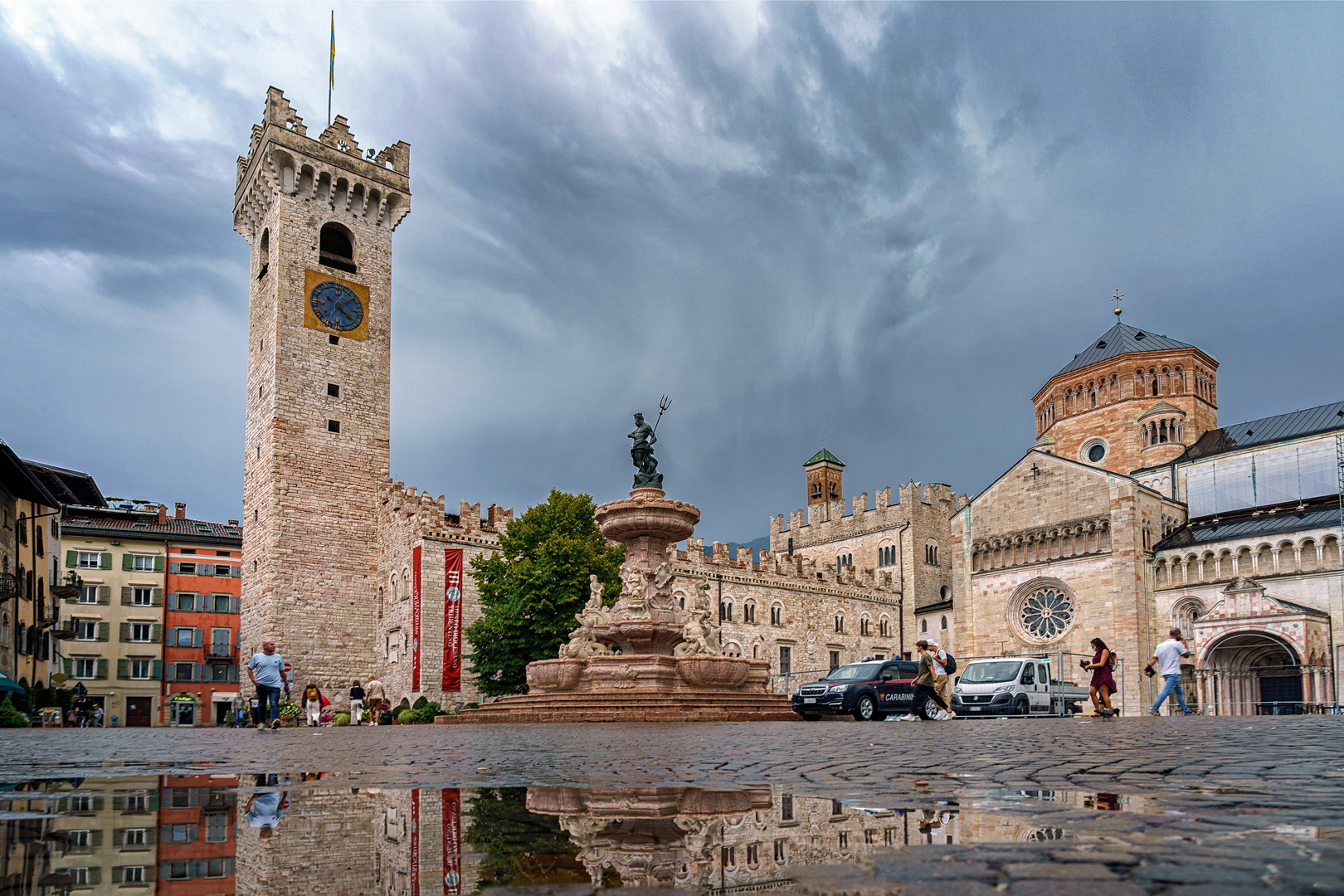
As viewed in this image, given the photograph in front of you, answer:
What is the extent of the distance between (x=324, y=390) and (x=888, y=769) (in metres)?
39.8

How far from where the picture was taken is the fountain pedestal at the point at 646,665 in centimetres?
2033

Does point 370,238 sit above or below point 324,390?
above

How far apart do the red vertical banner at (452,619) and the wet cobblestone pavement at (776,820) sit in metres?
31.0

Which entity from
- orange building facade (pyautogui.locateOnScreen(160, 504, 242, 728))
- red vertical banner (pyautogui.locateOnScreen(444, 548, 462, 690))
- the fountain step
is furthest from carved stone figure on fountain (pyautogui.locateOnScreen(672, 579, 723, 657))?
orange building facade (pyautogui.locateOnScreen(160, 504, 242, 728))

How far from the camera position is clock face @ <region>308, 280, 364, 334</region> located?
43406mm

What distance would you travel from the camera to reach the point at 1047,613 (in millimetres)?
49188

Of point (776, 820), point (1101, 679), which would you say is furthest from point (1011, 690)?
point (776, 820)

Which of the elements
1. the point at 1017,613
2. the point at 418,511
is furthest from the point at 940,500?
the point at 418,511

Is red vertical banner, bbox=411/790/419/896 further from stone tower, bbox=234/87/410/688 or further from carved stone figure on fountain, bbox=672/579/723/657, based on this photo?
stone tower, bbox=234/87/410/688

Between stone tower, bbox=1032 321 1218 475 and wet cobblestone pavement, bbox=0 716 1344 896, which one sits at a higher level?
stone tower, bbox=1032 321 1218 475

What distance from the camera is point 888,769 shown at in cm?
643

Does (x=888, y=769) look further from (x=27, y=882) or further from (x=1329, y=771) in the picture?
(x=27, y=882)

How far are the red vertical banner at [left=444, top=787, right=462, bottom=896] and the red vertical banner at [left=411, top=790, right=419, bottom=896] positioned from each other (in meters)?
0.07

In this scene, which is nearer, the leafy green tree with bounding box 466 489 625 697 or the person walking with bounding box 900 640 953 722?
the person walking with bounding box 900 640 953 722
